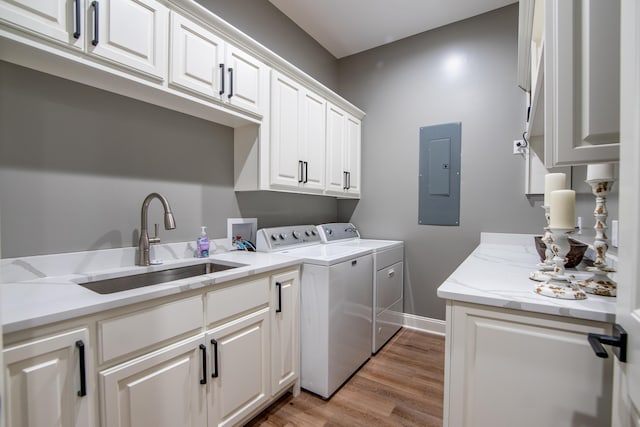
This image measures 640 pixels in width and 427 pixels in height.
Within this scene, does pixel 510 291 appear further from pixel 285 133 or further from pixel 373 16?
pixel 373 16

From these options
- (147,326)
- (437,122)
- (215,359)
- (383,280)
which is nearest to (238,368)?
(215,359)

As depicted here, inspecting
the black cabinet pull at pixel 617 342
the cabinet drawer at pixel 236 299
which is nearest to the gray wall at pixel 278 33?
the cabinet drawer at pixel 236 299

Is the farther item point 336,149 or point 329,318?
point 336,149

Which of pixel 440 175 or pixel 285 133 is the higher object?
pixel 285 133

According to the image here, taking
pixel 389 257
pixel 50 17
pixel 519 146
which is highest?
pixel 50 17

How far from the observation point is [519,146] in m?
2.38

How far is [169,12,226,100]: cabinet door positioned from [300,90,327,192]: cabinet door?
78 cm

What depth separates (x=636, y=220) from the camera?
0.58 metres

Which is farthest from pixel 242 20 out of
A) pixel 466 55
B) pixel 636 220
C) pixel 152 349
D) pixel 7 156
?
pixel 636 220

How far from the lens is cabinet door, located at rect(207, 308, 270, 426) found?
4.37 ft

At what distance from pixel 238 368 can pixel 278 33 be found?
2.57 metres

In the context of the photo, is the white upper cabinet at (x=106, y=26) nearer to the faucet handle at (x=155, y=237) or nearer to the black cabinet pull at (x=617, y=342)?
the faucet handle at (x=155, y=237)

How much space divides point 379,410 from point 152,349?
1.33m

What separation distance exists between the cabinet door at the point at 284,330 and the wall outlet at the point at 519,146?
6.71ft
